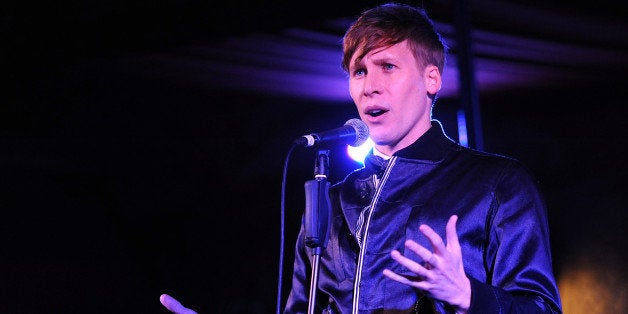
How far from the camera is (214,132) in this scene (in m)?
5.46

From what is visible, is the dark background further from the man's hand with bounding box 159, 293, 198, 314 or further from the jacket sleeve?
the man's hand with bounding box 159, 293, 198, 314

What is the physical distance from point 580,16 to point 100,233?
12.1 feet

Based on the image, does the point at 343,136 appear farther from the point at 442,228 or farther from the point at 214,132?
the point at 214,132

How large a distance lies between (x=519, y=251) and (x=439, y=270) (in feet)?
1.18

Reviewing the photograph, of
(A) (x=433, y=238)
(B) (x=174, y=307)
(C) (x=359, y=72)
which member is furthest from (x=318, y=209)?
(C) (x=359, y=72)

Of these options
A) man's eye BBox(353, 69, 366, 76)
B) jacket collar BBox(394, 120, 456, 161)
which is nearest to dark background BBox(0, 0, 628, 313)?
man's eye BBox(353, 69, 366, 76)

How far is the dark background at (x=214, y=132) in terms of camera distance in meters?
3.54

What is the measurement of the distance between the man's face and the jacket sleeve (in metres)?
0.30

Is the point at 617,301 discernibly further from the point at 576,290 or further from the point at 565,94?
the point at 565,94

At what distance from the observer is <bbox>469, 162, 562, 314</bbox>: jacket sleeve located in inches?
56.1

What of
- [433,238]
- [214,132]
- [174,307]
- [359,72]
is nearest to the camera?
[433,238]

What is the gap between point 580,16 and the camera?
11.1 feet

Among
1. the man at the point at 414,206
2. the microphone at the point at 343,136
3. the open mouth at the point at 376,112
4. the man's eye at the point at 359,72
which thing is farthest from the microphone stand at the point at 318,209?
the man's eye at the point at 359,72

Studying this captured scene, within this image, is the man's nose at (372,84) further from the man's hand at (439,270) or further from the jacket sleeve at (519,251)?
the man's hand at (439,270)
